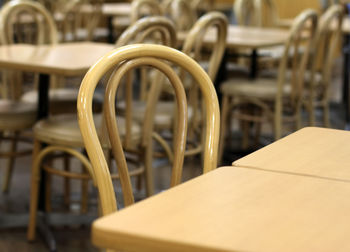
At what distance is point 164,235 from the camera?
2.61 feet

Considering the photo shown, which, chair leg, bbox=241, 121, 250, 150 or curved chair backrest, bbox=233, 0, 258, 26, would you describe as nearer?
chair leg, bbox=241, 121, 250, 150

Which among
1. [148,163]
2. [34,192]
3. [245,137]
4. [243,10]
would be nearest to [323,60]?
[245,137]

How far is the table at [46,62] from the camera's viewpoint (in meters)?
2.34

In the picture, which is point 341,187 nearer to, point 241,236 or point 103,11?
point 241,236

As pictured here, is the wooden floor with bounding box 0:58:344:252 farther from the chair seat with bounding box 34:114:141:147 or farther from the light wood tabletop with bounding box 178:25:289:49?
the light wood tabletop with bounding box 178:25:289:49

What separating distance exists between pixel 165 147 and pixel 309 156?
146 centimetres

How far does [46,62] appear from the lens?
2.45 metres

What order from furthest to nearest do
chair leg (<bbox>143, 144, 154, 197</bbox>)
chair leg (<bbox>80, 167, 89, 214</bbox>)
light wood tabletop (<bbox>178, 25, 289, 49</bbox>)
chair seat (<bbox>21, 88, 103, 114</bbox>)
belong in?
light wood tabletop (<bbox>178, 25, 289, 49</bbox>), chair seat (<bbox>21, 88, 103, 114</bbox>), chair leg (<bbox>80, 167, 89, 214</bbox>), chair leg (<bbox>143, 144, 154, 197</bbox>)

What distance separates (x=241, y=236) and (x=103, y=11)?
5.03m

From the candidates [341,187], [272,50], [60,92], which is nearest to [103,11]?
[272,50]

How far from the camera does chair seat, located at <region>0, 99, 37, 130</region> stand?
8.84 feet

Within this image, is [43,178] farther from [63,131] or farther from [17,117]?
[63,131]

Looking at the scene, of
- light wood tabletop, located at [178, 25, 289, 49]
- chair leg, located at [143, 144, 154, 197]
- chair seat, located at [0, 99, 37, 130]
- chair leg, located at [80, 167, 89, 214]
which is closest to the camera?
chair leg, located at [143, 144, 154, 197]

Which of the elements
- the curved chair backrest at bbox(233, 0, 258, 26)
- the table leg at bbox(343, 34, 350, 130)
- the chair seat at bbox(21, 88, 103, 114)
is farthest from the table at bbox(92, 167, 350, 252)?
the curved chair backrest at bbox(233, 0, 258, 26)
